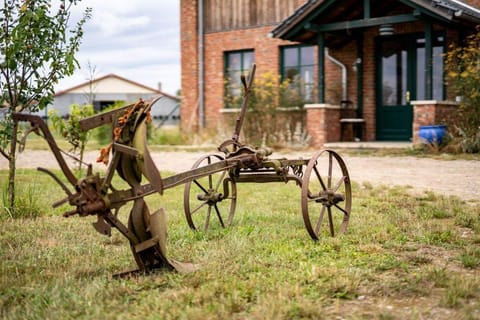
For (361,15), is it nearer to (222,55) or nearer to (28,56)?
(222,55)

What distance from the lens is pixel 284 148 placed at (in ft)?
53.4

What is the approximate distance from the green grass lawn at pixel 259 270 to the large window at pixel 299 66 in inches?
435

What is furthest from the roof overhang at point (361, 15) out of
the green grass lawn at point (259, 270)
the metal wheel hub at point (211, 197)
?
the metal wheel hub at point (211, 197)

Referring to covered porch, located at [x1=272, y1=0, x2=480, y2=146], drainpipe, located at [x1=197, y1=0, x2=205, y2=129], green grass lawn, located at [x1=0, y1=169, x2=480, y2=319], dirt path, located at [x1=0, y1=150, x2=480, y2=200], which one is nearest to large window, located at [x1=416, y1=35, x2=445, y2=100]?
covered porch, located at [x1=272, y1=0, x2=480, y2=146]

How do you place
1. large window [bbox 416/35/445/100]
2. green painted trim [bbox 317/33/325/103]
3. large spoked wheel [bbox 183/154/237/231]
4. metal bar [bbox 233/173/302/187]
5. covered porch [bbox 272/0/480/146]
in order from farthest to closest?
green painted trim [bbox 317/33/325/103]
large window [bbox 416/35/445/100]
covered porch [bbox 272/0/480/146]
large spoked wheel [bbox 183/154/237/231]
metal bar [bbox 233/173/302/187]

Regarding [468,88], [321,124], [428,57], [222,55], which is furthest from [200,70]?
[468,88]

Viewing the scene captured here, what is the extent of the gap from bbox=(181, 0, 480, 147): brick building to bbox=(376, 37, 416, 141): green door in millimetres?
27

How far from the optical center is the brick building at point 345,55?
14250 millimetres

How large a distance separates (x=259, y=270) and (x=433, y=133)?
33.2ft

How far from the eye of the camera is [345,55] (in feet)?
56.0

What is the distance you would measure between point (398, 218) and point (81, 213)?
12.4 ft

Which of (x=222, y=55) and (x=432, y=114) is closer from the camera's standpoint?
(x=432, y=114)

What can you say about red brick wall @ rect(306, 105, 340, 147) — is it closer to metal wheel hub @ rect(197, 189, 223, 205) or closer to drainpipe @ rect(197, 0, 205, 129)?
drainpipe @ rect(197, 0, 205, 129)

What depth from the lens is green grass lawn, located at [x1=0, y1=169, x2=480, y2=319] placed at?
353 cm
